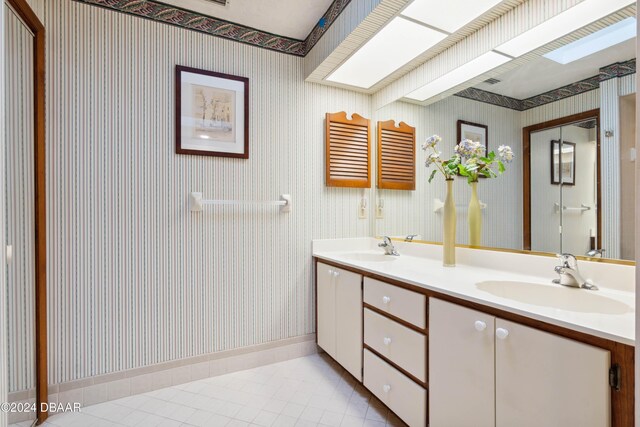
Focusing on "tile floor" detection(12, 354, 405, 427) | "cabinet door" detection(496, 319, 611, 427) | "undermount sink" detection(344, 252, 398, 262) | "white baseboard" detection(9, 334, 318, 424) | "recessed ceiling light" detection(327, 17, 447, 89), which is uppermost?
"recessed ceiling light" detection(327, 17, 447, 89)

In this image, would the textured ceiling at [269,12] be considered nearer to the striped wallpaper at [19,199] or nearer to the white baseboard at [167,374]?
the striped wallpaper at [19,199]

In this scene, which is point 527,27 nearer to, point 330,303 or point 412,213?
point 412,213

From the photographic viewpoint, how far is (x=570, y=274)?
3.85ft

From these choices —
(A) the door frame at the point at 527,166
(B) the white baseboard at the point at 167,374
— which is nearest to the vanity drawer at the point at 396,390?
(B) the white baseboard at the point at 167,374

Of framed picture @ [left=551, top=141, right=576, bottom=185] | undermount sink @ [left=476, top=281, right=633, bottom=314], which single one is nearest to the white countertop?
undermount sink @ [left=476, top=281, right=633, bottom=314]

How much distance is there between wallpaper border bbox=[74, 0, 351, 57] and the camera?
1765 millimetres

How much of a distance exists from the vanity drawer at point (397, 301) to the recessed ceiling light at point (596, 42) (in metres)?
1.22

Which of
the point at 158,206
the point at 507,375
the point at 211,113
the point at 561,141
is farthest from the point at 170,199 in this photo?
the point at 561,141

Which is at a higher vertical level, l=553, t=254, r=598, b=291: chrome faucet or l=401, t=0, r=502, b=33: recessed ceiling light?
l=401, t=0, r=502, b=33: recessed ceiling light

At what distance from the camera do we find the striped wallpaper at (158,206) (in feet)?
5.41

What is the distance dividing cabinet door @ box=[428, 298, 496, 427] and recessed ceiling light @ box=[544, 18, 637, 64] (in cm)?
117

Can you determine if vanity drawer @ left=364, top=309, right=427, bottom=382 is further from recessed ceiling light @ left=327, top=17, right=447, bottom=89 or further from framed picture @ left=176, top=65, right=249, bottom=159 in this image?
recessed ceiling light @ left=327, top=17, right=447, bottom=89

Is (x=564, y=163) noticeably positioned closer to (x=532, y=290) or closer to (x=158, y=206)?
(x=532, y=290)

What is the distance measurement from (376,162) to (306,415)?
176 centimetres
